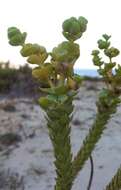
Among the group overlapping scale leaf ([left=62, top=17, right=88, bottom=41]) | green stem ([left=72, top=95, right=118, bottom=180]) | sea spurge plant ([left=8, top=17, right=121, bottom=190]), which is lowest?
green stem ([left=72, top=95, right=118, bottom=180])

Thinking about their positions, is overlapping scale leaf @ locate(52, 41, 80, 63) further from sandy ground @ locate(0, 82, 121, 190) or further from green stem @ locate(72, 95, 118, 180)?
sandy ground @ locate(0, 82, 121, 190)

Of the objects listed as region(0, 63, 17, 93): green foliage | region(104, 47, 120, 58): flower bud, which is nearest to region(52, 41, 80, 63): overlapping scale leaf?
region(104, 47, 120, 58): flower bud

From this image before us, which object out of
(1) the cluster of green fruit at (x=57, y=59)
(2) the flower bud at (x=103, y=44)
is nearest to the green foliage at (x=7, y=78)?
(2) the flower bud at (x=103, y=44)

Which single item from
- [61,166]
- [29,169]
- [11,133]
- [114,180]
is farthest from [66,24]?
[11,133]

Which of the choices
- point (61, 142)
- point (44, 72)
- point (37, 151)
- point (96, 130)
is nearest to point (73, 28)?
point (44, 72)

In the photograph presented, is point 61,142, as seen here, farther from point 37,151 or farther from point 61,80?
point 37,151

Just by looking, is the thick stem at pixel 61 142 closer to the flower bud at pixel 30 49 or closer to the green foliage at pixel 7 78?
the flower bud at pixel 30 49
